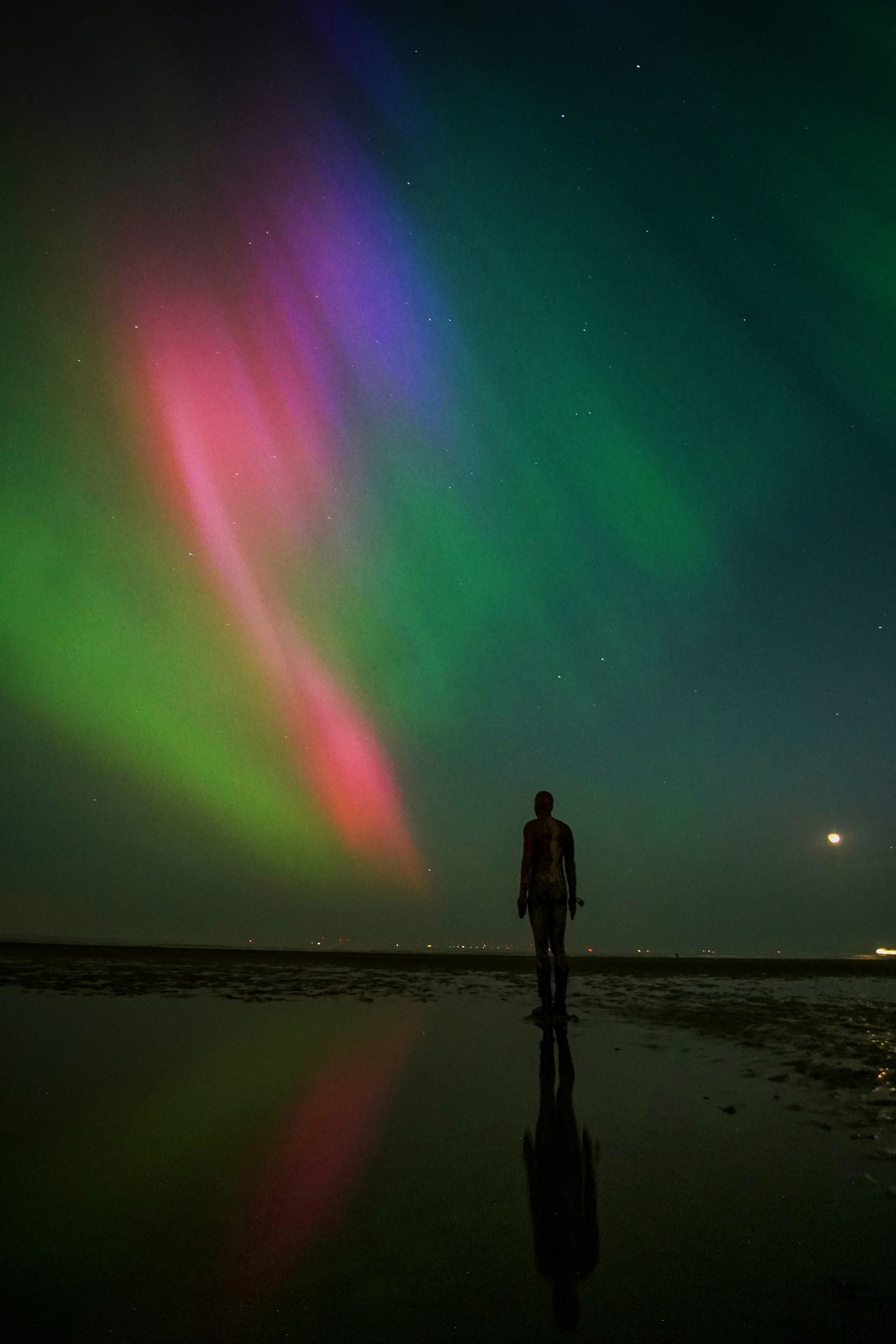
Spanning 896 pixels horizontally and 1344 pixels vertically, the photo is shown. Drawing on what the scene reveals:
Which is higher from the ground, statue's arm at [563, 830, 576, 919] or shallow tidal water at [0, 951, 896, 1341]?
statue's arm at [563, 830, 576, 919]

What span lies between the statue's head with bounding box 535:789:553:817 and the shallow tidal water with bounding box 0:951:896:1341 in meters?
3.31

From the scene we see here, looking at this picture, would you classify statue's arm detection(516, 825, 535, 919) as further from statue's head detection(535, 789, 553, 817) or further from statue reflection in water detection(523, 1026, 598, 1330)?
statue reflection in water detection(523, 1026, 598, 1330)

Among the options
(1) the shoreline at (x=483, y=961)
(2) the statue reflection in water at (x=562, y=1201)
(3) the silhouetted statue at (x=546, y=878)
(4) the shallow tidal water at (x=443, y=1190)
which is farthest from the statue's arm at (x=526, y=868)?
(1) the shoreline at (x=483, y=961)

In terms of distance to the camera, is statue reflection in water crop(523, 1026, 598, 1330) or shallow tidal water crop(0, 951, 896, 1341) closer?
shallow tidal water crop(0, 951, 896, 1341)

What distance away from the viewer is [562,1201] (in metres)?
2.97

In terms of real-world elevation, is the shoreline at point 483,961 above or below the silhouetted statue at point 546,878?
below

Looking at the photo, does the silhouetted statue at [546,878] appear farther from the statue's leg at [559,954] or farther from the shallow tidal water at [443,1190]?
the shallow tidal water at [443,1190]

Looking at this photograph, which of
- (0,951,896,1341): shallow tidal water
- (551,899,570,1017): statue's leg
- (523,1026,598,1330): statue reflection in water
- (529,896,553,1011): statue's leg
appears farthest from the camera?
(529,896,553,1011): statue's leg

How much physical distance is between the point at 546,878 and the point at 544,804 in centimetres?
91

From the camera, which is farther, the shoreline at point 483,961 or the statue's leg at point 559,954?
the shoreline at point 483,961

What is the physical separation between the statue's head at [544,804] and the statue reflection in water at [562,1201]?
4986mm

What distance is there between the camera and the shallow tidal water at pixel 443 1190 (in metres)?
2.13

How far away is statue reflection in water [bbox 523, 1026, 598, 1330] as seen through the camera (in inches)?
92.1

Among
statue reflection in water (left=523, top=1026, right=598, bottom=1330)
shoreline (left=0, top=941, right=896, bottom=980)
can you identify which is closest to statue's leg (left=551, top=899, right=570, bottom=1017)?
statue reflection in water (left=523, top=1026, right=598, bottom=1330)
